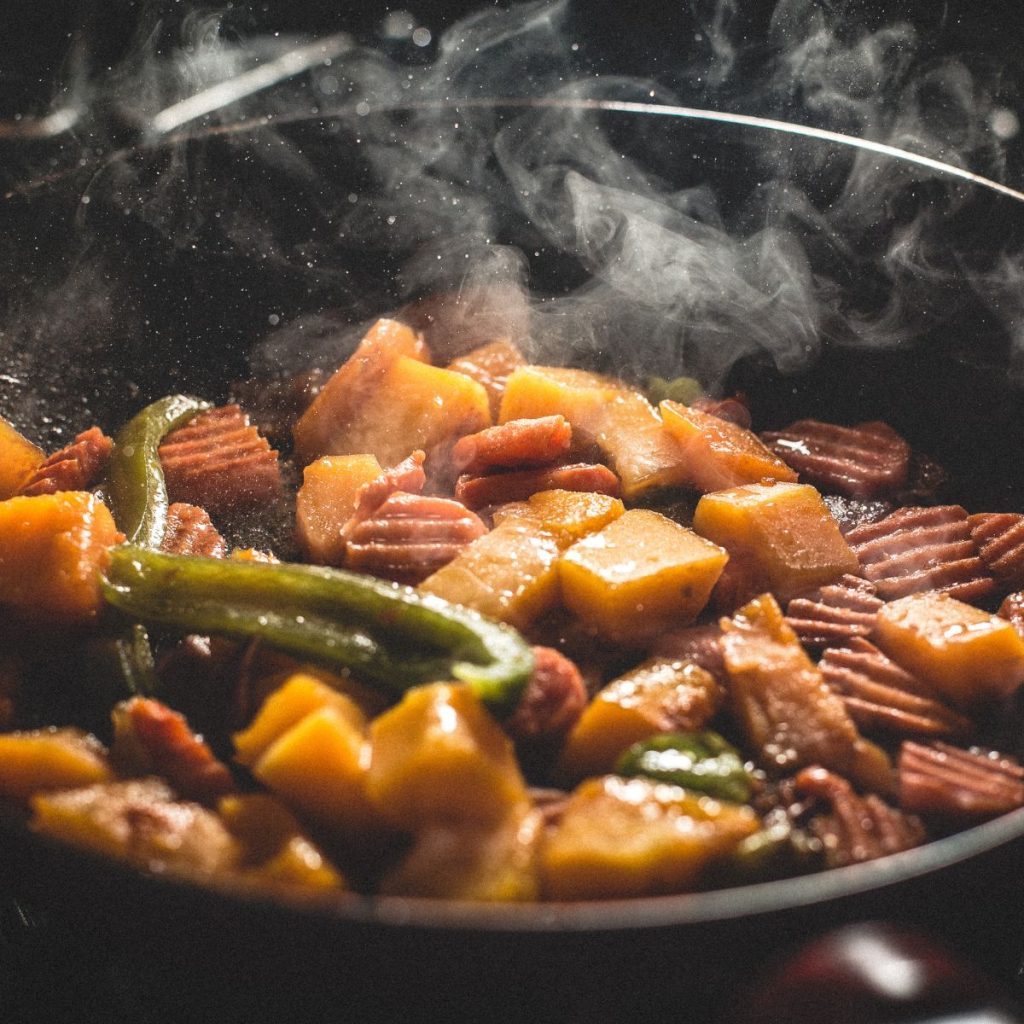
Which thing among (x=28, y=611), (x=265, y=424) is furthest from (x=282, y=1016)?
(x=265, y=424)

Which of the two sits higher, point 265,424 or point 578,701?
point 265,424

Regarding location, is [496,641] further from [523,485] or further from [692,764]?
[523,485]

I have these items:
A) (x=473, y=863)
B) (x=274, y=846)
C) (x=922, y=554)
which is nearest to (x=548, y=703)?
(x=473, y=863)

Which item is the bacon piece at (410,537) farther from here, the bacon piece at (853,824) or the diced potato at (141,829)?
the bacon piece at (853,824)

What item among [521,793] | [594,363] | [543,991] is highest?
[594,363]

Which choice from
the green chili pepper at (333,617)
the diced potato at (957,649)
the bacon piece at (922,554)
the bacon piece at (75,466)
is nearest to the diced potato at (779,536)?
the bacon piece at (922,554)

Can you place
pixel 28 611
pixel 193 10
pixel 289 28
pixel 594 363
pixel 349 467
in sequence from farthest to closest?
1. pixel 289 28
2. pixel 193 10
3. pixel 594 363
4. pixel 349 467
5. pixel 28 611

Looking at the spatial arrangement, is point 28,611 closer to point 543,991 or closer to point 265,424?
point 265,424
